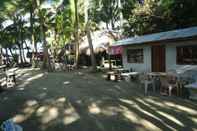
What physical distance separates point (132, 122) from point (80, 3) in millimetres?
20731

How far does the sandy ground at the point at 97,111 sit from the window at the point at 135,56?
6.23m

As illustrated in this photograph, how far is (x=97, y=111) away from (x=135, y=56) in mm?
10174

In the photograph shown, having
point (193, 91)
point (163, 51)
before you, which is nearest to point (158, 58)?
point (163, 51)

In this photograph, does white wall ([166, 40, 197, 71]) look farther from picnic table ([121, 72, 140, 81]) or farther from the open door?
picnic table ([121, 72, 140, 81])

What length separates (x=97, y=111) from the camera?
8695 millimetres

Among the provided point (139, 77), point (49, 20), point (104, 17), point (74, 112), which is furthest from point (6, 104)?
point (104, 17)

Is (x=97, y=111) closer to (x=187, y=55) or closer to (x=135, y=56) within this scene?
(x=187, y=55)

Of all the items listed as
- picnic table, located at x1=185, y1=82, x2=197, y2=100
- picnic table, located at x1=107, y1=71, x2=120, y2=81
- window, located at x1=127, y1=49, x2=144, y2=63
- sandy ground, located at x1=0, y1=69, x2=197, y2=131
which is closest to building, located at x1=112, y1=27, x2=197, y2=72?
window, located at x1=127, y1=49, x2=144, y2=63

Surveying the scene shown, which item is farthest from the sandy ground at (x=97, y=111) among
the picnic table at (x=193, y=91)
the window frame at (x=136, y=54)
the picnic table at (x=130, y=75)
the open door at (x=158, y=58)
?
the window frame at (x=136, y=54)

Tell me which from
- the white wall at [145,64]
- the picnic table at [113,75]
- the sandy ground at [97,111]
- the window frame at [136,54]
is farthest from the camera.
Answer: the window frame at [136,54]

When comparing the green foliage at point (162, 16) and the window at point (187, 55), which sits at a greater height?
the green foliage at point (162, 16)

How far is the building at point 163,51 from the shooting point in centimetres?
1389

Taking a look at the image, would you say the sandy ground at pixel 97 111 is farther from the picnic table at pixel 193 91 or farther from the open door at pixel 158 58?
the open door at pixel 158 58

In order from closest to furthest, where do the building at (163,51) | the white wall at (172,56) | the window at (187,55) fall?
the window at (187,55) < the building at (163,51) < the white wall at (172,56)
